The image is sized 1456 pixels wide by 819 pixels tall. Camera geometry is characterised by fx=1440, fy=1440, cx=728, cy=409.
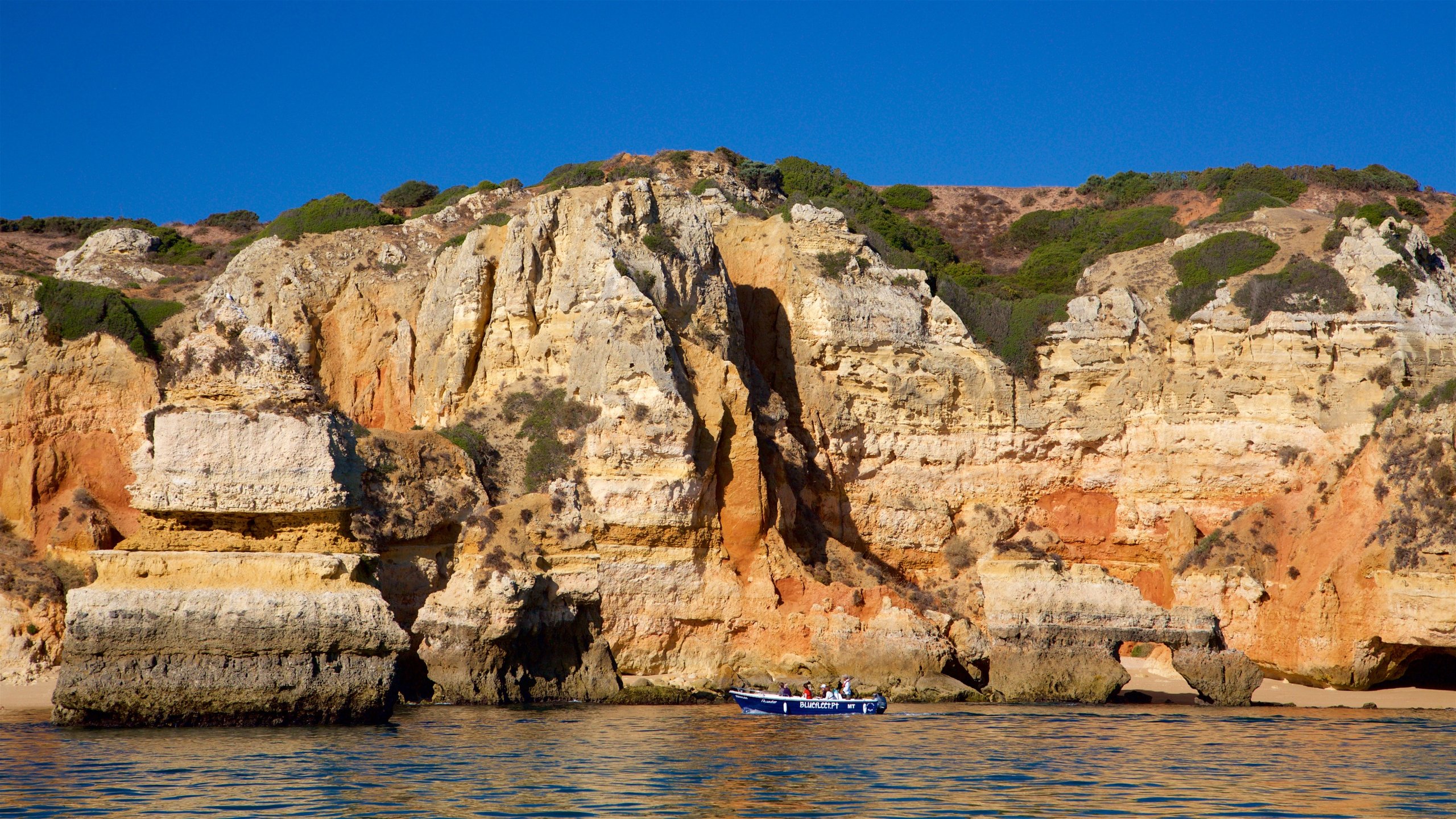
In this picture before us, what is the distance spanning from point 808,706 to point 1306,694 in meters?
11.6

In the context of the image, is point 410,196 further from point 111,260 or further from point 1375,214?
point 1375,214

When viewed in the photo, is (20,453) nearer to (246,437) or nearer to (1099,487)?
(246,437)

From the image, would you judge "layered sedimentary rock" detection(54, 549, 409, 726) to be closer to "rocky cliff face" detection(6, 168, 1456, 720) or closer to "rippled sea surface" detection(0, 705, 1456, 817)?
"rocky cliff face" detection(6, 168, 1456, 720)

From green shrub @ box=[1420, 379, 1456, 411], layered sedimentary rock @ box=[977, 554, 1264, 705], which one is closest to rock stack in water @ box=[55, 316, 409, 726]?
layered sedimentary rock @ box=[977, 554, 1264, 705]

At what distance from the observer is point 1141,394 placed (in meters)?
37.0

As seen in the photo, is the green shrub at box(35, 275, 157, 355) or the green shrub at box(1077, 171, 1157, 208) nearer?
the green shrub at box(35, 275, 157, 355)

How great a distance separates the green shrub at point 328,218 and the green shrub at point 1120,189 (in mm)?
32948

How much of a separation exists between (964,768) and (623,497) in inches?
477

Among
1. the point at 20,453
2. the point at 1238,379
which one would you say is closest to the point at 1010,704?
the point at 1238,379

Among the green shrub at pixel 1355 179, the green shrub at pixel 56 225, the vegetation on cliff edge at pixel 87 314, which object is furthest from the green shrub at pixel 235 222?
the green shrub at pixel 1355 179

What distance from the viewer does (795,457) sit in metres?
35.2

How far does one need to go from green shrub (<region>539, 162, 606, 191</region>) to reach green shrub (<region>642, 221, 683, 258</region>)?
17696 millimetres

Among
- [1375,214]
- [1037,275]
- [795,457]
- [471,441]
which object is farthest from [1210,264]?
[471,441]

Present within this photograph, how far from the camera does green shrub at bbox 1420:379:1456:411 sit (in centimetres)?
3192
